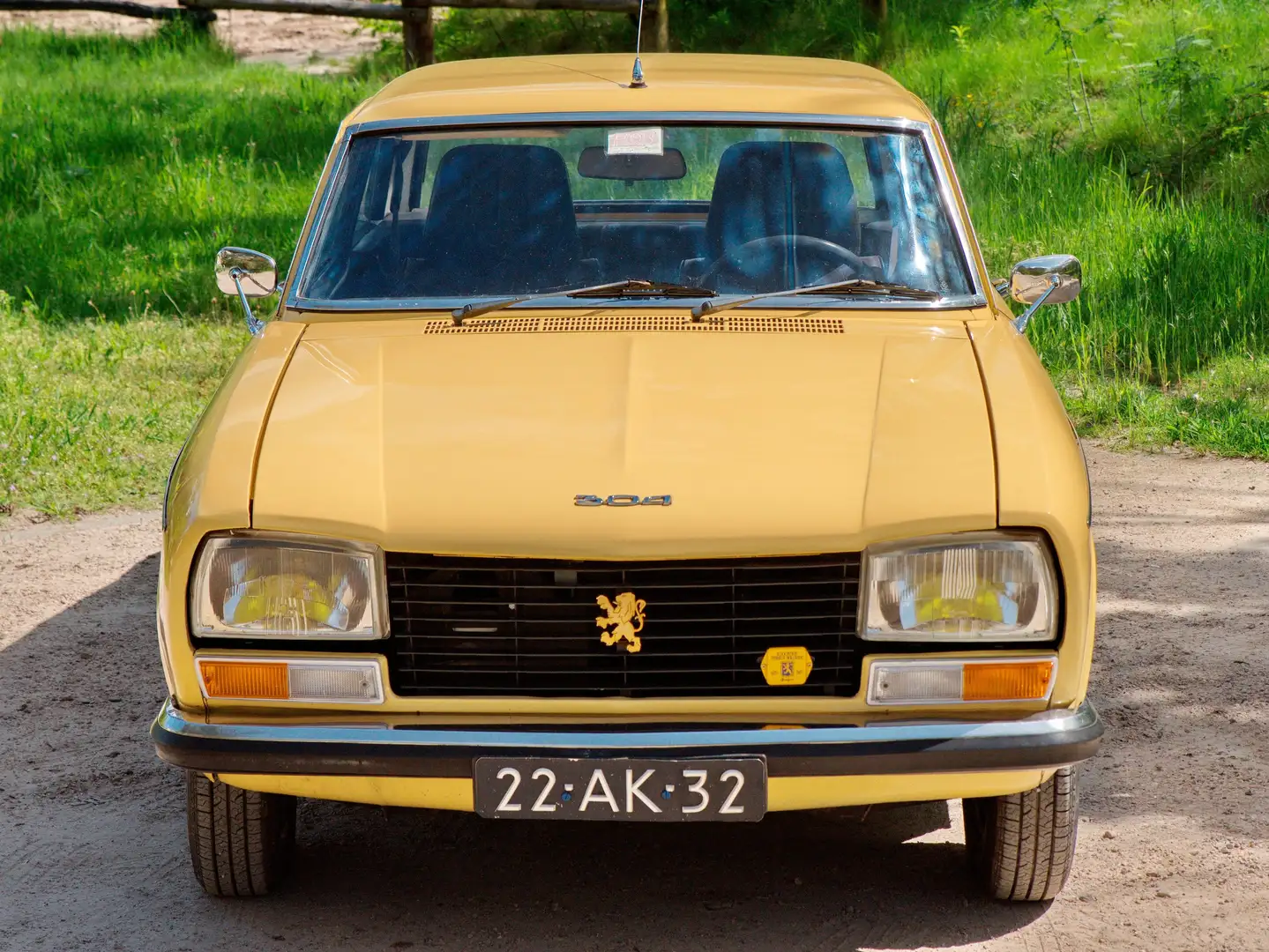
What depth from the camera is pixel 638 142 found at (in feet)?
13.1

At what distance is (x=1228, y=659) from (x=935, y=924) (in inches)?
76.7

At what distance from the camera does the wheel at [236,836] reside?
3.14 metres

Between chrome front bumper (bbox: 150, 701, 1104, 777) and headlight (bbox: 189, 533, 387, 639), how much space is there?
19cm

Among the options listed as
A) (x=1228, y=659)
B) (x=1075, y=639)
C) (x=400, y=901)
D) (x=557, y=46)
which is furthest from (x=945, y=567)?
(x=557, y=46)

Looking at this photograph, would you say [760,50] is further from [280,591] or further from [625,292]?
[280,591]

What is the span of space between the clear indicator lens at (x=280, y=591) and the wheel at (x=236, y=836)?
453 millimetres

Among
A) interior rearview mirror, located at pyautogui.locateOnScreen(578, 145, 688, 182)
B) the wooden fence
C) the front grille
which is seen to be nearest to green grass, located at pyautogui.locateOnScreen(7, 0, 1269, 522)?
the wooden fence

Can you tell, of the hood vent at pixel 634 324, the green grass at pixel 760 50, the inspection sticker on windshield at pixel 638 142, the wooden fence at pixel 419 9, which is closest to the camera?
the hood vent at pixel 634 324

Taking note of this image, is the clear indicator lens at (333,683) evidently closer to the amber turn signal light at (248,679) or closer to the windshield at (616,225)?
the amber turn signal light at (248,679)

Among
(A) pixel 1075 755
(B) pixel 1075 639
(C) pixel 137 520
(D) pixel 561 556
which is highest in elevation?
(D) pixel 561 556

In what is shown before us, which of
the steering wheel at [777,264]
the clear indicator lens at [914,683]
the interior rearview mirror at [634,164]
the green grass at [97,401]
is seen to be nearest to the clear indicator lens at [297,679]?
the clear indicator lens at [914,683]

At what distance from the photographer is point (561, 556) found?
9.04 ft

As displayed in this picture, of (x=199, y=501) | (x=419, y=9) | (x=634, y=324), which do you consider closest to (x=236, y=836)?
(x=199, y=501)

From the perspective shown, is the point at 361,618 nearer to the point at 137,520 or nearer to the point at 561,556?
the point at 561,556
